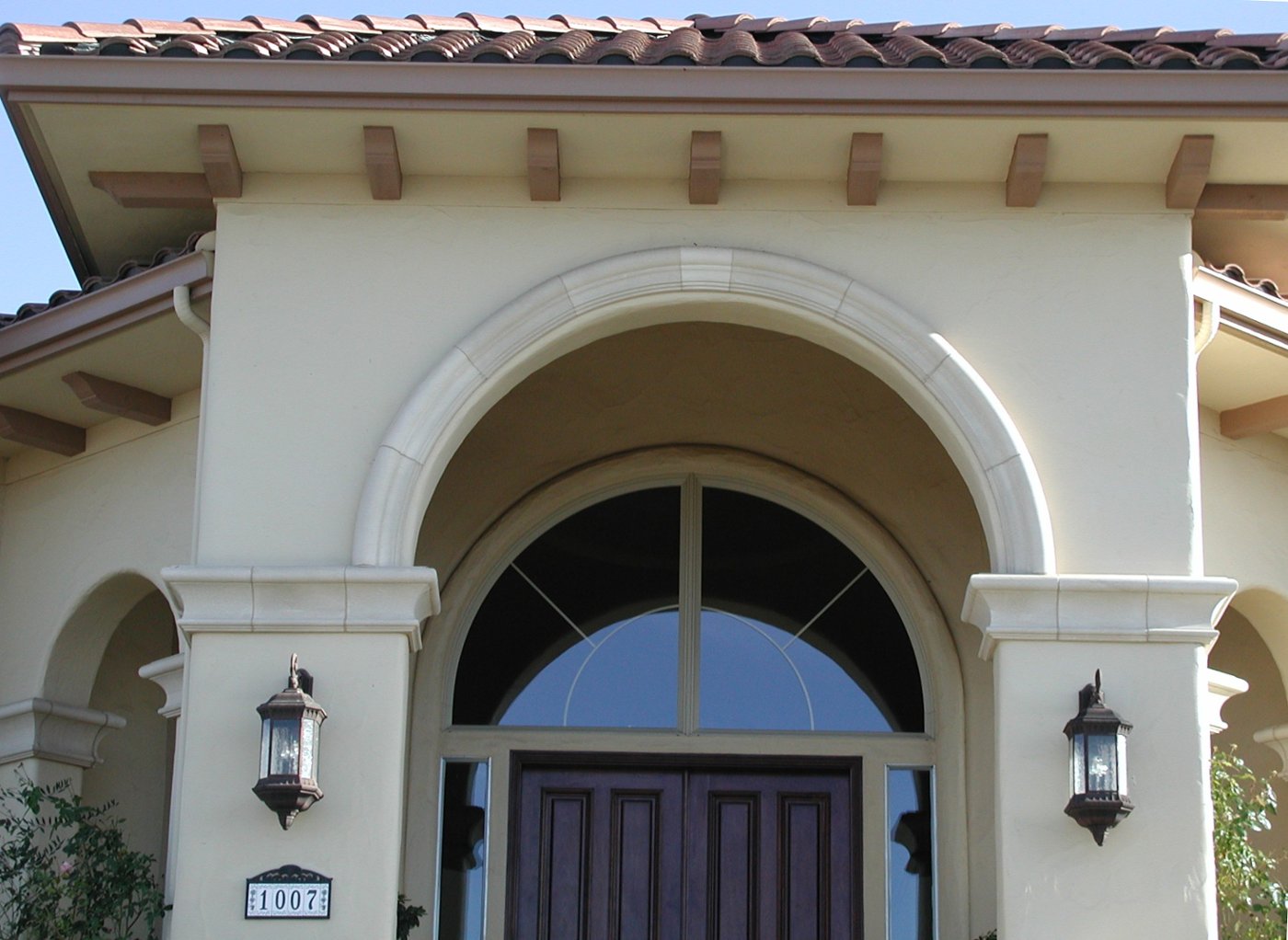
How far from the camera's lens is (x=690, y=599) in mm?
9523

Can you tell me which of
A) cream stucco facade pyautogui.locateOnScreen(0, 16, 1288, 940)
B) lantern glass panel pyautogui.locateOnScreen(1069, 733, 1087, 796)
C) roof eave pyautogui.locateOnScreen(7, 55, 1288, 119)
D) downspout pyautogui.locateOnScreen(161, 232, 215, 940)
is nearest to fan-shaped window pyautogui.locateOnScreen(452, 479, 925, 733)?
cream stucco facade pyautogui.locateOnScreen(0, 16, 1288, 940)

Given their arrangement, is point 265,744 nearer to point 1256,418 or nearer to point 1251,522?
point 1251,522

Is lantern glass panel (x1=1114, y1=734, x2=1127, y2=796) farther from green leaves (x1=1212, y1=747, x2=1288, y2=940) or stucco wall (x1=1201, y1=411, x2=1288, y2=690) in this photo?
stucco wall (x1=1201, y1=411, x2=1288, y2=690)

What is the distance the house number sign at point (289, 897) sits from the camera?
6801 mm

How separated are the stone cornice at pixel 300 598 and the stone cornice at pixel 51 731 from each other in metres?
2.66

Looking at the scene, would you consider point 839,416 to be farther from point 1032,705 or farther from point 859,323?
point 1032,705

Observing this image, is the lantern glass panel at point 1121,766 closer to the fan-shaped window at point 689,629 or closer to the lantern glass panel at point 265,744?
the fan-shaped window at point 689,629

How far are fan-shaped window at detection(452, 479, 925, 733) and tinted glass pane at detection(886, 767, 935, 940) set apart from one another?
12.2 inches

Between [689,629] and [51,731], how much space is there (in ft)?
11.0

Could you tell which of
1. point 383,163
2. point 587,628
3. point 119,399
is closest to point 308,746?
point 383,163

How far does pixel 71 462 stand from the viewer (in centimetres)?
980

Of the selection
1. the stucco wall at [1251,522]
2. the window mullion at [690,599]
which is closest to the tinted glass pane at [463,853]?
the window mullion at [690,599]

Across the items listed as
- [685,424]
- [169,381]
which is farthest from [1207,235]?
[169,381]

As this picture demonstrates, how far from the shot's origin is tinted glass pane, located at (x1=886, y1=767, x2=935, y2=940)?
29.2ft
